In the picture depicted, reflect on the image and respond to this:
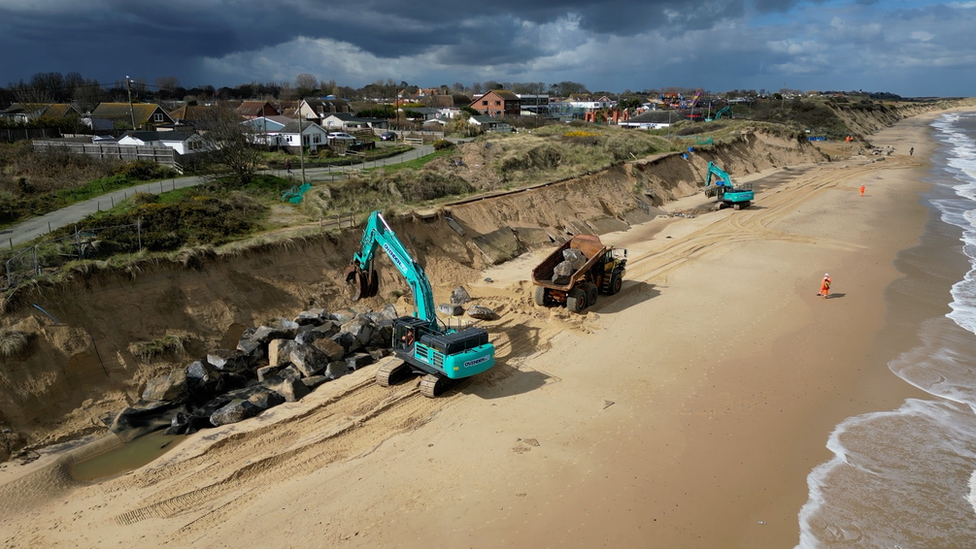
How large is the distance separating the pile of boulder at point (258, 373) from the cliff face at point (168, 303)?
39.1 inches

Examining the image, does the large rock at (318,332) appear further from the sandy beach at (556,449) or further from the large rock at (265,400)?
the large rock at (265,400)

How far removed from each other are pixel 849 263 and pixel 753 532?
70.5 ft

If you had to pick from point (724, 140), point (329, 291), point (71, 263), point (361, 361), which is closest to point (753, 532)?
point (361, 361)

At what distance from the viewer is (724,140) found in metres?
58.4

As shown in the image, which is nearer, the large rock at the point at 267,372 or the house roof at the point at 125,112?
the large rock at the point at 267,372

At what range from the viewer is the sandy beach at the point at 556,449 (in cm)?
1030

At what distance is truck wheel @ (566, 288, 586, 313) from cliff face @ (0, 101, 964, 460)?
512 cm

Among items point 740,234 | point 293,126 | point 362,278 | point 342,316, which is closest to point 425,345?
point 362,278

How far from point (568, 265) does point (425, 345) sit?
27.5 ft

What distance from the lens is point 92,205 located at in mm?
25609

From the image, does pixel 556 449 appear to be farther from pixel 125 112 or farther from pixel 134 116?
pixel 125 112

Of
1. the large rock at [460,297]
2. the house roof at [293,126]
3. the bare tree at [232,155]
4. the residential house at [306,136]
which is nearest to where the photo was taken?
the large rock at [460,297]

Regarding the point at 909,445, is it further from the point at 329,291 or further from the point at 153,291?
the point at 153,291

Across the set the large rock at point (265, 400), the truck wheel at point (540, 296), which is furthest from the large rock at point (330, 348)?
the truck wheel at point (540, 296)
